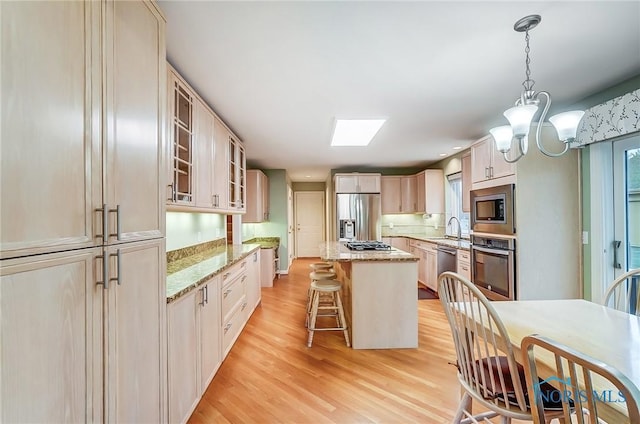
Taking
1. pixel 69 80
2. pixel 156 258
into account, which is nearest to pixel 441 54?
pixel 69 80

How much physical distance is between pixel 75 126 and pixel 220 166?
2.19m

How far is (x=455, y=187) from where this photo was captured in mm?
5387

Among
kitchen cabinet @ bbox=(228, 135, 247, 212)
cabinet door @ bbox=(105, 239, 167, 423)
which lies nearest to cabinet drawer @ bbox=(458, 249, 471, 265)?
kitchen cabinet @ bbox=(228, 135, 247, 212)

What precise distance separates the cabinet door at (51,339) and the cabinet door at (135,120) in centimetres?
22

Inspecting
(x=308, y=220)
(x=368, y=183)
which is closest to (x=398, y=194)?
(x=368, y=183)

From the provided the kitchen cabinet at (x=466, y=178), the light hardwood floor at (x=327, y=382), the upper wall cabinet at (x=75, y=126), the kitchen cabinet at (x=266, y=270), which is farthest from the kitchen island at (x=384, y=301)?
the kitchen cabinet at (x=266, y=270)

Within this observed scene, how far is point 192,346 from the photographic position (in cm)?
182

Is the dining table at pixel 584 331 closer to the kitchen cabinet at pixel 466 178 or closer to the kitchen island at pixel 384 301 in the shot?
the kitchen island at pixel 384 301

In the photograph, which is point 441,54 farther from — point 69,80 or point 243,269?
point 243,269

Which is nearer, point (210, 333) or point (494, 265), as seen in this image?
point (210, 333)

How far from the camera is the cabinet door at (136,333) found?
3.30 ft

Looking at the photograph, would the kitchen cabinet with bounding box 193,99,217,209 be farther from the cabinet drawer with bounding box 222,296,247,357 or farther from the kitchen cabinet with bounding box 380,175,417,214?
the kitchen cabinet with bounding box 380,175,417,214

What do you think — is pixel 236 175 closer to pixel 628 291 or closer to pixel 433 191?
pixel 628 291

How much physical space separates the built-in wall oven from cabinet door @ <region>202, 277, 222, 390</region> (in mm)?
2889
